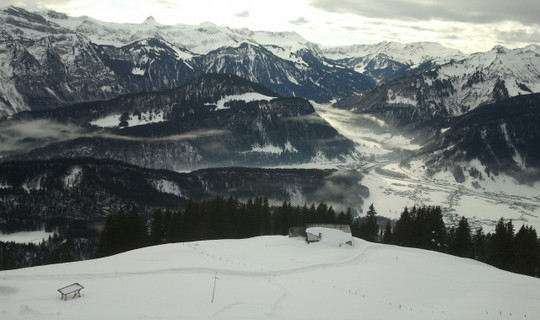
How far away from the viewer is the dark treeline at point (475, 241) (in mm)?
97000

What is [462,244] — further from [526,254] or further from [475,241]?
[526,254]

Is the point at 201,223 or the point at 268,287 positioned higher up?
the point at 268,287

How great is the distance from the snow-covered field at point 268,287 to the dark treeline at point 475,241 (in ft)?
70.9

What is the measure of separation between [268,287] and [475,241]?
72782 mm

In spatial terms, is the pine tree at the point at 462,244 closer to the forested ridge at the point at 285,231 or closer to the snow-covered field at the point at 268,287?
the forested ridge at the point at 285,231

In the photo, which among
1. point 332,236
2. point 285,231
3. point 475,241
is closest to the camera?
point 332,236

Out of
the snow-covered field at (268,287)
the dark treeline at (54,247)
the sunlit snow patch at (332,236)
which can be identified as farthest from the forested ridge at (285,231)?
the dark treeline at (54,247)

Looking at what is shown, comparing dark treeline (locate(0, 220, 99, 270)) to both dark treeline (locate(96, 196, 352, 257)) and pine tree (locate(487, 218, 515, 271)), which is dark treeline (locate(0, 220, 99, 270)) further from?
pine tree (locate(487, 218, 515, 271))

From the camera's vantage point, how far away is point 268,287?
59.4m

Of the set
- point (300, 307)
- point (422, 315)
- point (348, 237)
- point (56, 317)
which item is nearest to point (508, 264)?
point (348, 237)

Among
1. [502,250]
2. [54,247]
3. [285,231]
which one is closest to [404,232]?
[502,250]

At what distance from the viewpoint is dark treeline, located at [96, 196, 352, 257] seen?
3971 inches

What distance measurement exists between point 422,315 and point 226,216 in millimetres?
70039

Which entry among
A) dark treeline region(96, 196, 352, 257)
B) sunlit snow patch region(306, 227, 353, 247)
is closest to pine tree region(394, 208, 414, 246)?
dark treeline region(96, 196, 352, 257)
